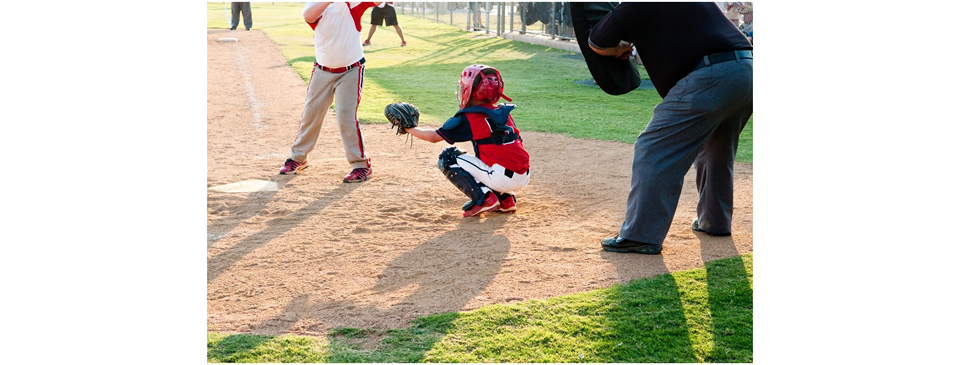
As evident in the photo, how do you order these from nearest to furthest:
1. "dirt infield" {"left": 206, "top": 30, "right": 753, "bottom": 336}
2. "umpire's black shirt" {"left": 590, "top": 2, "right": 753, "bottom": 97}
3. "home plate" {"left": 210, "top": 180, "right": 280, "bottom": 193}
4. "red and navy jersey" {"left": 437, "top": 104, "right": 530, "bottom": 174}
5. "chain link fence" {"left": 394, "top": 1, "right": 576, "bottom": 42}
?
A: "dirt infield" {"left": 206, "top": 30, "right": 753, "bottom": 336} < "umpire's black shirt" {"left": 590, "top": 2, "right": 753, "bottom": 97} < "red and navy jersey" {"left": 437, "top": 104, "right": 530, "bottom": 174} < "home plate" {"left": 210, "top": 180, "right": 280, "bottom": 193} < "chain link fence" {"left": 394, "top": 1, "right": 576, "bottom": 42}

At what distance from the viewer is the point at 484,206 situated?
5273 mm

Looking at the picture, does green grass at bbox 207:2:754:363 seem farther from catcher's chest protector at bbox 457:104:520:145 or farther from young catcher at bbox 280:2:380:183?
young catcher at bbox 280:2:380:183

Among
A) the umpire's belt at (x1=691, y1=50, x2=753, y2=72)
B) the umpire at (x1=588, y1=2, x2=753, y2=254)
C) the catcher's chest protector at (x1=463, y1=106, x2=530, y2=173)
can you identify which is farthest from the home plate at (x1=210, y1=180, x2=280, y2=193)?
the umpire's belt at (x1=691, y1=50, x2=753, y2=72)

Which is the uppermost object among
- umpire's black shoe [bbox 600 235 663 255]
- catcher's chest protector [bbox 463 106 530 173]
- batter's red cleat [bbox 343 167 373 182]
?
catcher's chest protector [bbox 463 106 530 173]

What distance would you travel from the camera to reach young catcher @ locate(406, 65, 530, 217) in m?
5.05

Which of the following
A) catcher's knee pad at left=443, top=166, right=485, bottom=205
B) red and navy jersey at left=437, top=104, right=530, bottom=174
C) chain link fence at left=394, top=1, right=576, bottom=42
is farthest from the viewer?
chain link fence at left=394, top=1, right=576, bottom=42

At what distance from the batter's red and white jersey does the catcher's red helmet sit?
1633 mm

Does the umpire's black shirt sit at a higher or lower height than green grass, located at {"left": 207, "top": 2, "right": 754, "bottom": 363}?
higher

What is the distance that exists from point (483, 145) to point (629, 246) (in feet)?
4.58

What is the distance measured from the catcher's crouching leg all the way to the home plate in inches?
63.6

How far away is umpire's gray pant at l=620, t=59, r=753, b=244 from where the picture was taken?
13.3ft

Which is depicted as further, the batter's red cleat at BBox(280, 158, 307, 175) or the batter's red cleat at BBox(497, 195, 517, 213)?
the batter's red cleat at BBox(280, 158, 307, 175)

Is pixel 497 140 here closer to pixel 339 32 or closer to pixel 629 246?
pixel 629 246

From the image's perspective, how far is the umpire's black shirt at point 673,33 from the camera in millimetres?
4031
